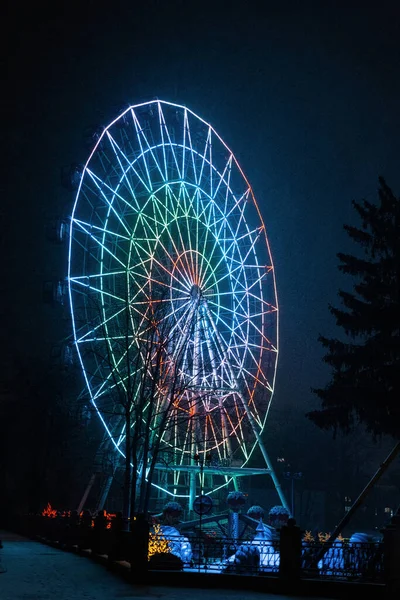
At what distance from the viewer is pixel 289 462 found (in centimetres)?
7719

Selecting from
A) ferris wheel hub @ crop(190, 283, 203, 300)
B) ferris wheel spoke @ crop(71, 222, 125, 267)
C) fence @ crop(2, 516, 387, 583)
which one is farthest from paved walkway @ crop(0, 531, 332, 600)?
ferris wheel hub @ crop(190, 283, 203, 300)

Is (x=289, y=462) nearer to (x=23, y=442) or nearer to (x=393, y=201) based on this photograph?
(x=23, y=442)

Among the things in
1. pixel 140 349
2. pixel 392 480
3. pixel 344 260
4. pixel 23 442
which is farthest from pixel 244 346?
pixel 392 480

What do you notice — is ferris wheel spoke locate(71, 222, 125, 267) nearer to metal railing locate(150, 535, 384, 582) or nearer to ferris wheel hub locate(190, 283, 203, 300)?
ferris wheel hub locate(190, 283, 203, 300)

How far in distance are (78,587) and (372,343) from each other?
10.6 meters

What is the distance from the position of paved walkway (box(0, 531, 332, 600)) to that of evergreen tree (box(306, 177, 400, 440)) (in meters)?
7.01

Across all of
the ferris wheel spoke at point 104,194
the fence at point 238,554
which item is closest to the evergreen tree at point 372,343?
the fence at point 238,554

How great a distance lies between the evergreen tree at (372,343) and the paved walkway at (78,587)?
7011 mm

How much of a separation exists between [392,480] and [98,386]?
57.4 meters

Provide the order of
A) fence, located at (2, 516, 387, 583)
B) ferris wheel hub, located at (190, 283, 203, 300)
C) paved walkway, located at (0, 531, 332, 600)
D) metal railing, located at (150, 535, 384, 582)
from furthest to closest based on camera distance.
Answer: ferris wheel hub, located at (190, 283, 203, 300)
fence, located at (2, 516, 387, 583)
metal railing, located at (150, 535, 384, 582)
paved walkway, located at (0, 531, 332, 600)

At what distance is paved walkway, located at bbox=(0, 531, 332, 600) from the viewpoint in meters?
15.5

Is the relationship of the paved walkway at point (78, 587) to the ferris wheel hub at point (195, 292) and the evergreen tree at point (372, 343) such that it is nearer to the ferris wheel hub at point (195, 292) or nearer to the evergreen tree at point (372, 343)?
the evergreen tree at point (372, 343)

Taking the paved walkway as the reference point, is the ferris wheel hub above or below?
above

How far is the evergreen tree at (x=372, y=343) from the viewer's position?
2277cm
